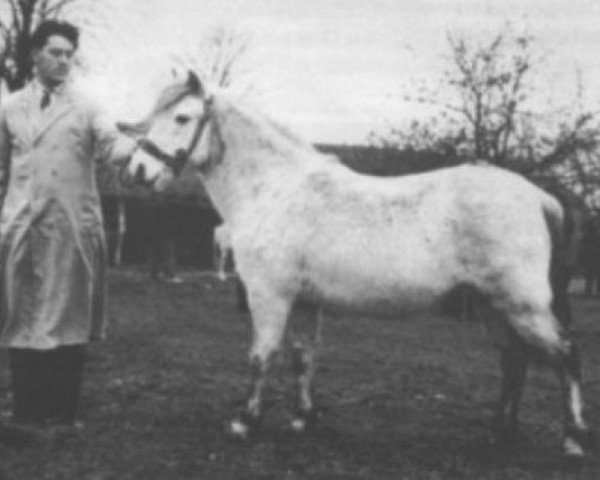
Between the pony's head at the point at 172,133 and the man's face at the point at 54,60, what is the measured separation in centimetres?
79

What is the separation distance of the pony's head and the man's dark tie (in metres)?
0.76

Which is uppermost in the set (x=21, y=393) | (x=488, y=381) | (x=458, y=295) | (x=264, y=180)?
(x=264, y=180)

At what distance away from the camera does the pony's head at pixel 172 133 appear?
754 cm

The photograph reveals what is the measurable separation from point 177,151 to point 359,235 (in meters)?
1.49

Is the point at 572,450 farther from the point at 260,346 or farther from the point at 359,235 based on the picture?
the point at 260,346

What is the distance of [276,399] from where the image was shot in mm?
9188

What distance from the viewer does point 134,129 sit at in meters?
7.59

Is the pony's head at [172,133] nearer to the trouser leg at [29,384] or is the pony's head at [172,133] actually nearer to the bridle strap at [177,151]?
the bridle strap at [177,151]

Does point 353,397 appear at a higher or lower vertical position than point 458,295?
lower

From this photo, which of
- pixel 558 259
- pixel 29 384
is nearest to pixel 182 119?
pixel 29 384

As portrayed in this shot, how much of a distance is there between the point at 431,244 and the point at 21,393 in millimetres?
2880

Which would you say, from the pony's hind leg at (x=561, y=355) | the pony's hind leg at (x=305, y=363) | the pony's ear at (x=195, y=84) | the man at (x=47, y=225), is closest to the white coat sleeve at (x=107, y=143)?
the man at (x=47, y=225)

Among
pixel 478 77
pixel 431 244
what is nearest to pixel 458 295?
pixel 431 244

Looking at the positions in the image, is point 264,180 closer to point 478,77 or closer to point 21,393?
point 21,393
